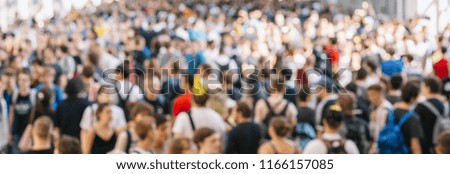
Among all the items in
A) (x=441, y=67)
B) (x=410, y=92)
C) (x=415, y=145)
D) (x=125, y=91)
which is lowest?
(x=415, y=145)

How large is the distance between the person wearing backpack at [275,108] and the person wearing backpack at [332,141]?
1694 millimetres

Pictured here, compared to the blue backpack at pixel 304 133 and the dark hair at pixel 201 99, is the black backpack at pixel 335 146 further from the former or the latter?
the dark hair at pixel 201 99

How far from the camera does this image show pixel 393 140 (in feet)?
23.7

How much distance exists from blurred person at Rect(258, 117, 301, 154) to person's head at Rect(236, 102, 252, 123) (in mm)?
572

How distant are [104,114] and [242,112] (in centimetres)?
102

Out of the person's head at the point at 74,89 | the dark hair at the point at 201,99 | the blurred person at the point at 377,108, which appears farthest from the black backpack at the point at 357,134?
the person's head at the point at 74,89

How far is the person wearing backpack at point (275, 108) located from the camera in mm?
8609

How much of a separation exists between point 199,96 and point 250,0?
22690mm

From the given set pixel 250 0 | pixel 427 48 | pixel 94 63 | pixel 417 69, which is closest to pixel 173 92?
pixel 94 63

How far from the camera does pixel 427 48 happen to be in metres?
15.1

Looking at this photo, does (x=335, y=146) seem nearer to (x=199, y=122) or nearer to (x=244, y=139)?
(x=244, y=139)

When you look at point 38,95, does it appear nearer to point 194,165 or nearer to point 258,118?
point 258,118

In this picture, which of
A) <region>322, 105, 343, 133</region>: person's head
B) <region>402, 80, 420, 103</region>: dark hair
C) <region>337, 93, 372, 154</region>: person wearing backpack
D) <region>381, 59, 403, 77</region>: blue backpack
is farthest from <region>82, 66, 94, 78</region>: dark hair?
<region>381, 59, 403, 77</region>: blue backpack

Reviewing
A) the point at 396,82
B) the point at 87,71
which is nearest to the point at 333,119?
the point at 396,82
